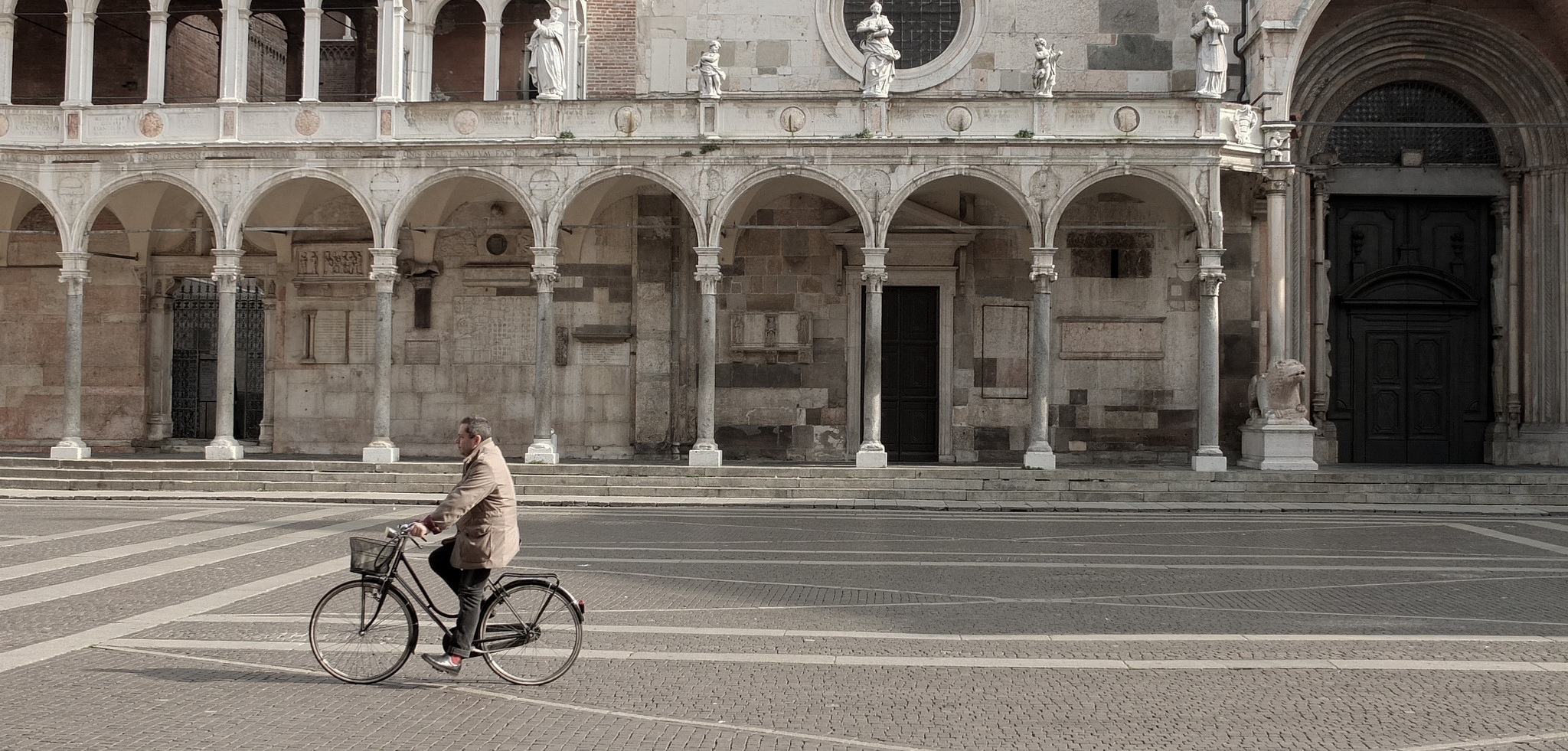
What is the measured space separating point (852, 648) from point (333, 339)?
1935cm

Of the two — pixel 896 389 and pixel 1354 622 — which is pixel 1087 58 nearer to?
pixel 896 389

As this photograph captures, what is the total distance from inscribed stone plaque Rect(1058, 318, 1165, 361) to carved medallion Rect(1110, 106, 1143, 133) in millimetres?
4161

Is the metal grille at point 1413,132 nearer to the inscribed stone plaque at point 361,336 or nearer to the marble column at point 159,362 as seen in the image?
the inscribed stone plaque at point 361,336

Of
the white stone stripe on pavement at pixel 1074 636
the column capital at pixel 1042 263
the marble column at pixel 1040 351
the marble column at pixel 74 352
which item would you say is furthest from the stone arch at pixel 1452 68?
the marble column at pixel 74 352

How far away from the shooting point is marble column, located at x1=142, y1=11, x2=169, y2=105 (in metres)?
22.6

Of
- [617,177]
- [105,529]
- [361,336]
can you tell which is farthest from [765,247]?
[105,529]

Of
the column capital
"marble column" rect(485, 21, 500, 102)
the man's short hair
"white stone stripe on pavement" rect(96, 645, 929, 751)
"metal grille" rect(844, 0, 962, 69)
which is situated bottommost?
"white stone stripe on pavement" rect(96, 645, 929, 751)

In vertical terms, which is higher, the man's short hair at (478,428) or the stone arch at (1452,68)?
the stone arch at (1452,68)

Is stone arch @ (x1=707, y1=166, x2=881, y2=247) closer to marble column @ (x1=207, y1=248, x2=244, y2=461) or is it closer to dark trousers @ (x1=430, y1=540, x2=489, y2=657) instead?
marble column @ (x1=207, y1=248, x2=244, y2=461)

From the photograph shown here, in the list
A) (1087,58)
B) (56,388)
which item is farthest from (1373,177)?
(56,388)

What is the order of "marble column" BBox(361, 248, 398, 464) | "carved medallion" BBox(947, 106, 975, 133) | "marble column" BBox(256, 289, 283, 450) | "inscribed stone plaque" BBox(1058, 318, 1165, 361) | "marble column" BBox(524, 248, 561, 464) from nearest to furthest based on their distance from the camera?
1. "carved medallion" BBox(947, 106, 975, 133)
2. "marble column" BBox(524, 248, 561, 464)
3. "marble column" BBox(361, 248, 398, 464)
4. "inscribed stone plaque" BBox(1058, 318, 1165, 361)
5. "marble column" BBox(256, 289, 283, 450)

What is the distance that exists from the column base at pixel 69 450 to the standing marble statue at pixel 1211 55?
1985 cm

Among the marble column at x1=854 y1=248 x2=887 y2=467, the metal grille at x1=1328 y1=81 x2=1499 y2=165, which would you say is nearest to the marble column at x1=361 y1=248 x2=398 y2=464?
the marble column at x1=854 y1=248 x2=887 y2=467

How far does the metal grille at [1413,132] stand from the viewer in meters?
24.6
